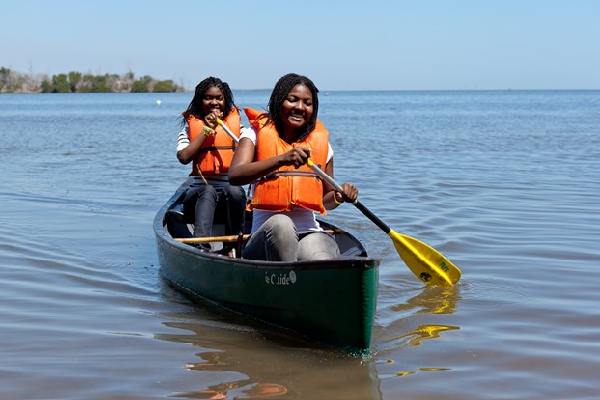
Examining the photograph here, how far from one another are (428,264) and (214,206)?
5.91 ft

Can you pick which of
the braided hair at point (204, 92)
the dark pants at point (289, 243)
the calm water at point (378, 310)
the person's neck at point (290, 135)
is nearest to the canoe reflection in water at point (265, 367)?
the calm water at point (378, 310)

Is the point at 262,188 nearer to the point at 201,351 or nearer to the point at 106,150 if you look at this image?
the point at 201,351

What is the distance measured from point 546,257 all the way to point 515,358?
264 centimetres

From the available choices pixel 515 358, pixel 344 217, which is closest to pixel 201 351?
pixel 515 358

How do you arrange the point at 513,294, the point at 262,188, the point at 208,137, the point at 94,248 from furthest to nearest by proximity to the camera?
the point at 94,248
the point at 208,137
the point at 513,294
the point at 262,188

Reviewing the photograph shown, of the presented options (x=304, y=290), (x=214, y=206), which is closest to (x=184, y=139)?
(x=214, y=206)

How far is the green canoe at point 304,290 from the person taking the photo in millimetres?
4320

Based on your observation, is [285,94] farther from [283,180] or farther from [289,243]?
[289,243]

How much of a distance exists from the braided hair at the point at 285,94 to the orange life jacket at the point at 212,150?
2.00 meters

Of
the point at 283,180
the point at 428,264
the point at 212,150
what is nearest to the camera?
the point at 283,180

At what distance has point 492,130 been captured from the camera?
25922mm

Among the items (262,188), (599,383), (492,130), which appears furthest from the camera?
(492,130)

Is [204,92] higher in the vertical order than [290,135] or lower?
higher

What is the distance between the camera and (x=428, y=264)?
607 cm
